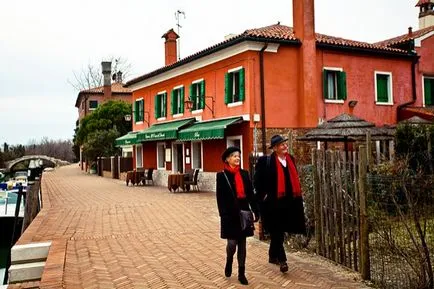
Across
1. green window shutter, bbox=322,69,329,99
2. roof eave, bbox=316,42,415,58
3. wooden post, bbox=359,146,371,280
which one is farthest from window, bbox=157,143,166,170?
wooden post, bbox=359,146,371,280

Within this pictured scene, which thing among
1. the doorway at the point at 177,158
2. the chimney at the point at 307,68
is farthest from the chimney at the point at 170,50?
the chimney at the point at 307,68

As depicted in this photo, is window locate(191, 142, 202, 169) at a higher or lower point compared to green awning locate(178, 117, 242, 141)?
lower

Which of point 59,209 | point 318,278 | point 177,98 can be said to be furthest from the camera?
point 177,98

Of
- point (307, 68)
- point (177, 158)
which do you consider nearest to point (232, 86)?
point (307, 68)

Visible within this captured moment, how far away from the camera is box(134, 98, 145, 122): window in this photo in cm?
2705

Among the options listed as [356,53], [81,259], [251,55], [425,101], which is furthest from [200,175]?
[81,259]

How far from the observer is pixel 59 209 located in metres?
13.2

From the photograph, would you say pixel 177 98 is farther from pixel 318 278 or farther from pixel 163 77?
pixel 318 278

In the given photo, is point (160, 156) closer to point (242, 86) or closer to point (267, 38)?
point (242, 86)

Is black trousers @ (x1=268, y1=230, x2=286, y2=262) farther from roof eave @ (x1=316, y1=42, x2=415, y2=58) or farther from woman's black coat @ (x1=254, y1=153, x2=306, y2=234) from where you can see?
roof eave @ (x1=316, y1=42, x2=415, y2=58)

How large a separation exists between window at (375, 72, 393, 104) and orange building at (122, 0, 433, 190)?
47mm

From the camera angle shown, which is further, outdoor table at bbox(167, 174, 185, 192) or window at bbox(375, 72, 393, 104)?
window at bbox(375, 72, 393, 104)

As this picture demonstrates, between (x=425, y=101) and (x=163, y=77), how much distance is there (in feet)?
44.2

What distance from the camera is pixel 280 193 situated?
5.76 meters
